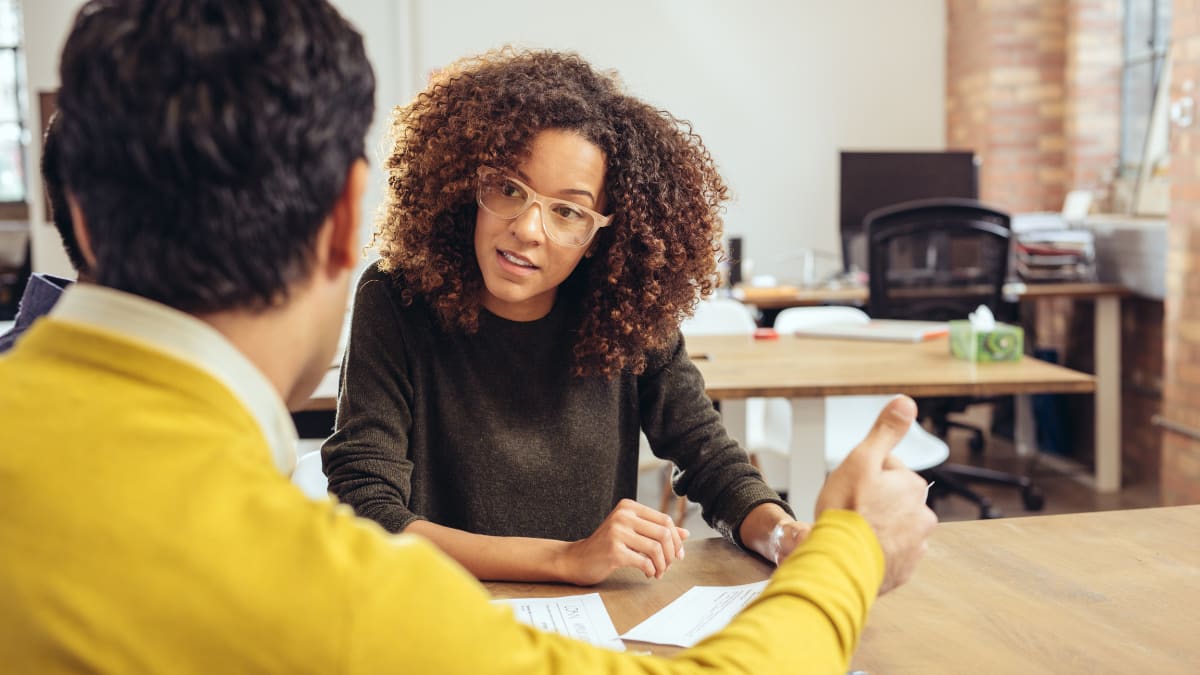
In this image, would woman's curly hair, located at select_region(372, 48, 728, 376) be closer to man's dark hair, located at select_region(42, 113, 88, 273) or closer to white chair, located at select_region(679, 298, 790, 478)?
man's dark hair, located at select_region(42, 113, 88, 273)

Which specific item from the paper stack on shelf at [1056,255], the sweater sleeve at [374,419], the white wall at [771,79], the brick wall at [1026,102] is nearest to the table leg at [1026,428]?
the paper stack on shelf at [1056,255]

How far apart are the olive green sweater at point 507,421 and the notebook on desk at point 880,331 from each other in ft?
4.99

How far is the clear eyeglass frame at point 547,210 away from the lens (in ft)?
4.80

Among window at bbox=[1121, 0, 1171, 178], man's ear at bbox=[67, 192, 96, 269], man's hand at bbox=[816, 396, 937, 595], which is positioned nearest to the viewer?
man's ear at bbox=[67, 192, 96, 269]

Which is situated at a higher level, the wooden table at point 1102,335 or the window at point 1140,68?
the window at point 1140,68

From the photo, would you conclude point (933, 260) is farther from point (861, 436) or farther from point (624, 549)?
point (624, 549)

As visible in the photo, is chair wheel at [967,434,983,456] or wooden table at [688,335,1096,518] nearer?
wooden table at [688,335,1096,518]

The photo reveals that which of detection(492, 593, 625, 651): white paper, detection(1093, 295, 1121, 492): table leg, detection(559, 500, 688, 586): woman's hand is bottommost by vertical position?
detection(1093, 295, 1121, 492): table leg

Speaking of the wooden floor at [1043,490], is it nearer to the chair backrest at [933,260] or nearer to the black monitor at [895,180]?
the chair backrest at [933,260]

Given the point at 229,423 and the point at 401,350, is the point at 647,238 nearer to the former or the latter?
the point at 401,350

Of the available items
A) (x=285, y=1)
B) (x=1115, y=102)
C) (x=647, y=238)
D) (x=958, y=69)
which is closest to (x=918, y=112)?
(x=958, y=69)

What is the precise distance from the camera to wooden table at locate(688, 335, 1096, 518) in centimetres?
235

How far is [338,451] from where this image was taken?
54.1 inches

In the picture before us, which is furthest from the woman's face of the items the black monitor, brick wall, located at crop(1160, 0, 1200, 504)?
the black monitor
